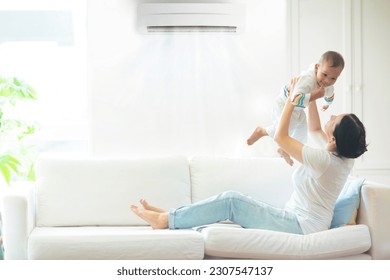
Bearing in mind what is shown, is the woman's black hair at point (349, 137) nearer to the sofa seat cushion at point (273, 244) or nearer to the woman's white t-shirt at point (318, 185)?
the woman's white t-shirt at point (318, 185)

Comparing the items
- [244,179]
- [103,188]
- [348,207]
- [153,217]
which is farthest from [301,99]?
[103,188]

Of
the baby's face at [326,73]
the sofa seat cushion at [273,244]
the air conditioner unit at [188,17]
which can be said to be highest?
the air conditioner unit at [188,17]

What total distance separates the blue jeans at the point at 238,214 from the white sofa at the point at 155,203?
2.2 inches

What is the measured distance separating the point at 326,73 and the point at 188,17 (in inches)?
48.2

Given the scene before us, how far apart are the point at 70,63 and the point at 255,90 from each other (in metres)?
1.51

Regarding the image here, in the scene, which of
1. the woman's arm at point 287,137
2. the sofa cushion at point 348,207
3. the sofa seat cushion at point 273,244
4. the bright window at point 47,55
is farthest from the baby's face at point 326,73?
the bright window at point 47,55

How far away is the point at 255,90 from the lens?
12.2ft

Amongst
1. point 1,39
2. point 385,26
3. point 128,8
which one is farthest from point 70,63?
Result: point 385,26

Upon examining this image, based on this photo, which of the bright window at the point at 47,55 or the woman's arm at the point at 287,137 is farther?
the bright window at the point at 47,55

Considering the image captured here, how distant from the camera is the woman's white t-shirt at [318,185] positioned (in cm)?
273

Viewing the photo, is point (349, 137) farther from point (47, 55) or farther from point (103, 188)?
point (47, 55)

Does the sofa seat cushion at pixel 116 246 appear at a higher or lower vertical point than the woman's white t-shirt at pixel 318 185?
lower
